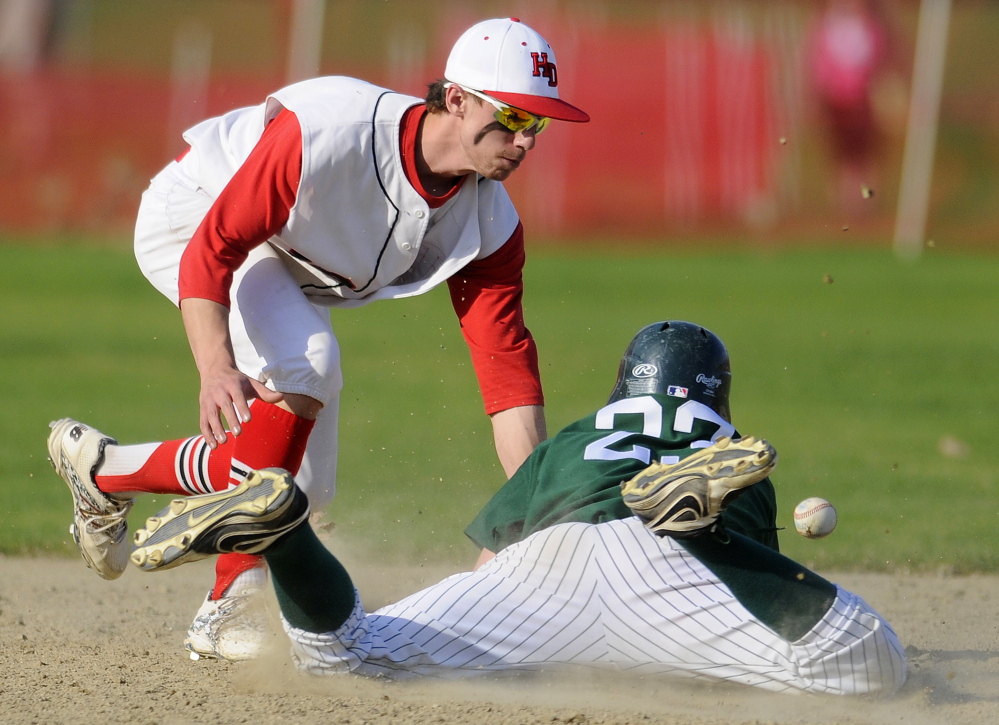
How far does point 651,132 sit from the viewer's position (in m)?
22.6

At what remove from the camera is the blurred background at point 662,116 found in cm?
2205

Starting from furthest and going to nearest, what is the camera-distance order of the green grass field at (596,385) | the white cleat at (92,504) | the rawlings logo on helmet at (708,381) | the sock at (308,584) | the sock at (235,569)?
1. the green grass field at (596,385)
2. the white cleat at (92,504)
3. the sock at (235,569)
4. the rawlings logo on helmet at (708,381)
5. the sock at (308,584)

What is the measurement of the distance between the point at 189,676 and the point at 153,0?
28.5 metres

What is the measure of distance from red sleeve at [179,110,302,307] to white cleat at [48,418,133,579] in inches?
38.7

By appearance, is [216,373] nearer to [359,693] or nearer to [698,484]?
[359,693]

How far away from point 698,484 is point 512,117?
122 cm

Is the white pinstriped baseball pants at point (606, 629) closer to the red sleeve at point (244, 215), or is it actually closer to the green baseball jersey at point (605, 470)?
the green baseball jersey at point (605, 470)

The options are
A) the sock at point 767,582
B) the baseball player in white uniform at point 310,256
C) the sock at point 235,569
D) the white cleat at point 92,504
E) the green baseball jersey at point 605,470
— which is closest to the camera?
the sock at point 767,582

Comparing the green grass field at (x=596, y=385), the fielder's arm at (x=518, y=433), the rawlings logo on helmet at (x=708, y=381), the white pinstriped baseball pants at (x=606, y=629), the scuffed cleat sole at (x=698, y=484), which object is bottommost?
the green grass field at (x=596, y=385)

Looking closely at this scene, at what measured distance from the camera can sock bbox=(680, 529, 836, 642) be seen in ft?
10.0

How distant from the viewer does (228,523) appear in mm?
2785

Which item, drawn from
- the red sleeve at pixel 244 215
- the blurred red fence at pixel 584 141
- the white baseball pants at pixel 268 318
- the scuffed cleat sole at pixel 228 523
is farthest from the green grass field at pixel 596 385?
the blurred red fence at pixel 584 141

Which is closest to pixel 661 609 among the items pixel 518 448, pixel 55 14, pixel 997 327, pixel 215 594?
pixel 518 448

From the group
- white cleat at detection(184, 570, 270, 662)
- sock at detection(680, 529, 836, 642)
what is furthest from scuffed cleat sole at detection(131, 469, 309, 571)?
sock at detection(680, 529, 836, 642)
